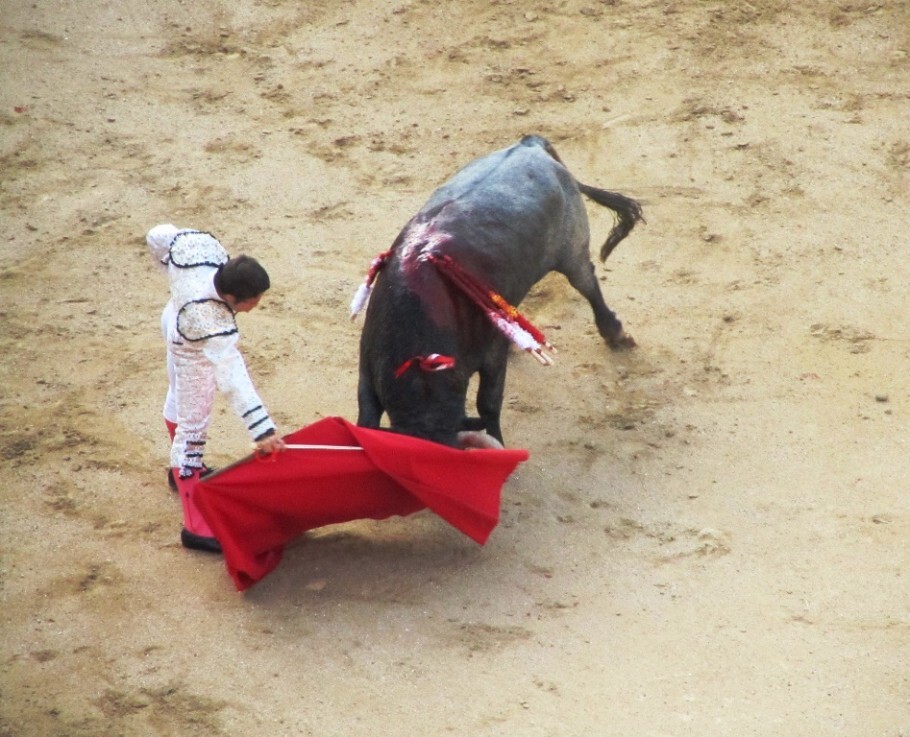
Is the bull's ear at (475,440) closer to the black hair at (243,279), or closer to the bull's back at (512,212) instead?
the bull's back at (512,212)

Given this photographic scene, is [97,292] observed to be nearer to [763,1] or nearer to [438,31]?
[438,31]

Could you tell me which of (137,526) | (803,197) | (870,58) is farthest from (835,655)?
(870,58)

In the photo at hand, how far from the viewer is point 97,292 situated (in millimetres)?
7309

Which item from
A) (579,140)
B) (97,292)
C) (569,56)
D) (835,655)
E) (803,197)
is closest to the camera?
(835,655)

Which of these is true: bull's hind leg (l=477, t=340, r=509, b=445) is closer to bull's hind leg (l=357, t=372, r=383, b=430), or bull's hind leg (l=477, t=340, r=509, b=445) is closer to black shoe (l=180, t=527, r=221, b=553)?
bull's hind leg (l=357, t=372, r=383, b=430)

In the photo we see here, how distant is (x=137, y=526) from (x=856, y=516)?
2916 millimetres

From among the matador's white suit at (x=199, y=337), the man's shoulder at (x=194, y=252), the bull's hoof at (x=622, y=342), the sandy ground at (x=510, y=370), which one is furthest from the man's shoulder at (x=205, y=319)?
the bull's hoof at (x=622, y=342)

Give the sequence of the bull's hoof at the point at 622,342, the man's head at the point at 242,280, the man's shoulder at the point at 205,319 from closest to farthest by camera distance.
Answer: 1. the man's head at the point at 242,280
2. the man's shoulder at the point at 205,319
3. the bull's hoof at the point at 622,342

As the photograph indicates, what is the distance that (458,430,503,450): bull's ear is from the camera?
5438mm

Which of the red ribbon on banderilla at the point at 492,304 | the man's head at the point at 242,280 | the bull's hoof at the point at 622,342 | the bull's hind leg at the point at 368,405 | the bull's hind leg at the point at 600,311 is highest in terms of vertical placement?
the man's head at the point at 242,280

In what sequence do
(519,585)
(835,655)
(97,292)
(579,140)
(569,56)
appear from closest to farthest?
(835,655) < (519,585) < (97,292) < (579,140) < (569,56)

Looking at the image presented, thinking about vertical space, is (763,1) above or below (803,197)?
above

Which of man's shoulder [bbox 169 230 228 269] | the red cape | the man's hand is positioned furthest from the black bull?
man's shoulder [bbox 169 230 228 269]

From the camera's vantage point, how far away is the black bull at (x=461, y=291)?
5422 millimetres
